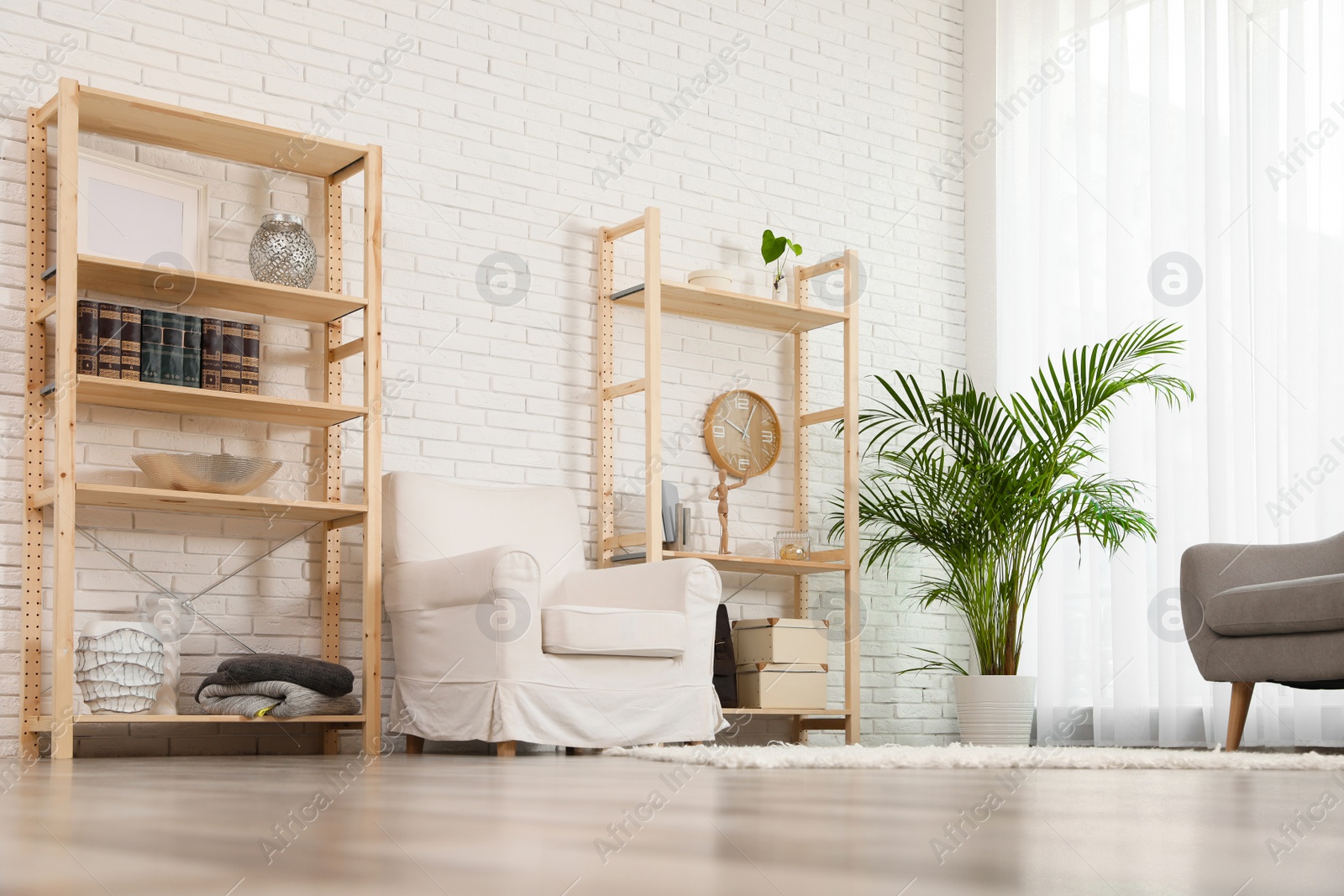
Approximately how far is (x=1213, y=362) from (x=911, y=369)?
1.22 metres

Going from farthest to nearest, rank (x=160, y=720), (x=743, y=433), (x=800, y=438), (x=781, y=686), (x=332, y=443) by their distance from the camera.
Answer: (x=800, y=438) → (x=743, y=433) → (x=781, y=686) → (x=332, y=443) → (x=160, y=720)

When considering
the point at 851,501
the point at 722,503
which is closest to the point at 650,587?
the point at 722,503

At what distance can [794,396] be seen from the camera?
522 centimetres

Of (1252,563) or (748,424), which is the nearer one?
(1252,563)

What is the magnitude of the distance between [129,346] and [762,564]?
2.18 metres

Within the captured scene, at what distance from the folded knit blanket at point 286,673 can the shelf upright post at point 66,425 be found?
0.37 m

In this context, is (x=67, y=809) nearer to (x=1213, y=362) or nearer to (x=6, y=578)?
(x=6, y=578)

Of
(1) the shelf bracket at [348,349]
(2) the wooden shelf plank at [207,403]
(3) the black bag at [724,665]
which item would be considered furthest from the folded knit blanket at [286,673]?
(3) the black bag at [724,665]

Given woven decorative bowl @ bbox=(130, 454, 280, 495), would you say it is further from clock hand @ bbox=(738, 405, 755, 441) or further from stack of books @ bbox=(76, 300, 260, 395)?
clock hand @ bbox=(738, 405, 755, 441)

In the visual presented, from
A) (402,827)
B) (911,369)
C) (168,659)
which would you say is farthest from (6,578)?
(911,369)

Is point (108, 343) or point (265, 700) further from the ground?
point (108, 343)

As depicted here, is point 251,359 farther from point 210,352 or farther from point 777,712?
point 777,712

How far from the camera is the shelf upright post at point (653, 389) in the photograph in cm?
433

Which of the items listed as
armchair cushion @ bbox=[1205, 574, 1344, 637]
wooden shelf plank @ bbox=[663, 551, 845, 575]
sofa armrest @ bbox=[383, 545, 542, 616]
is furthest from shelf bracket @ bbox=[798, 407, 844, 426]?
sofa armrest @ bbox=[383, 545, 542, 616]
